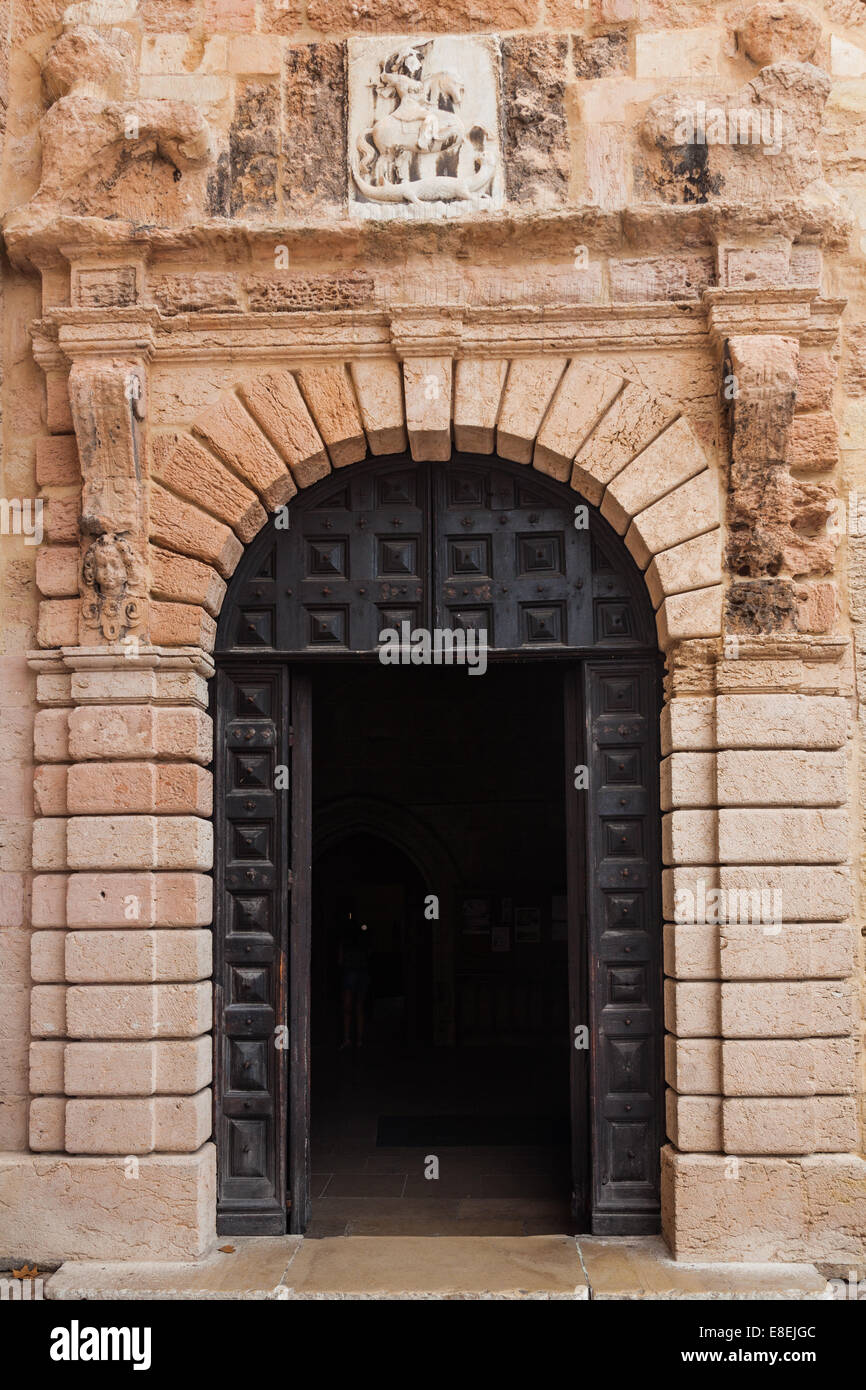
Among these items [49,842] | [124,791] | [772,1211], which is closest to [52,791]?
[49,842]

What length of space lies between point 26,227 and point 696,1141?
5.02 meters

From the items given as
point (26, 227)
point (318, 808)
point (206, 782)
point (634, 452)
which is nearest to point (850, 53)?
point (634, 452)

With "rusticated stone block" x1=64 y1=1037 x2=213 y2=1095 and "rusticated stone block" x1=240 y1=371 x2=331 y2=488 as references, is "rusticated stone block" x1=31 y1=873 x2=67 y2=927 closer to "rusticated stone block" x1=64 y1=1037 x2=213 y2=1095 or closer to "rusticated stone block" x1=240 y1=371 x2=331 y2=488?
"rusticated stone block" x1=64 y1=1037 x2=213 y2=1095

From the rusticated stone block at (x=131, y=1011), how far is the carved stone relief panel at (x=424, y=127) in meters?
3.66

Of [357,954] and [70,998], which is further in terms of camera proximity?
[357,954]

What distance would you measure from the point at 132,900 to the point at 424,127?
3.78 metres

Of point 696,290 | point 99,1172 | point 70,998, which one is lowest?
point 99,1172

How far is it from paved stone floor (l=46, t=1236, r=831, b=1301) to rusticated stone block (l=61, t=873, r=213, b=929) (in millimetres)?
1434

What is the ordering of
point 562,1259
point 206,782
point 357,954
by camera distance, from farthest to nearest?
point 357,954 → point 206,782 → point 562,1259

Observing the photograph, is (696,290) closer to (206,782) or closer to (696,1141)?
(206,782)

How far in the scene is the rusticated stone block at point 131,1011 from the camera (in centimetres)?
498

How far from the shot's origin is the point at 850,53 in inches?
212

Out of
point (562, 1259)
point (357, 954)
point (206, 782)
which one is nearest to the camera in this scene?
point (562, 1259)

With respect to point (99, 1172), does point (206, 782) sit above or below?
above
